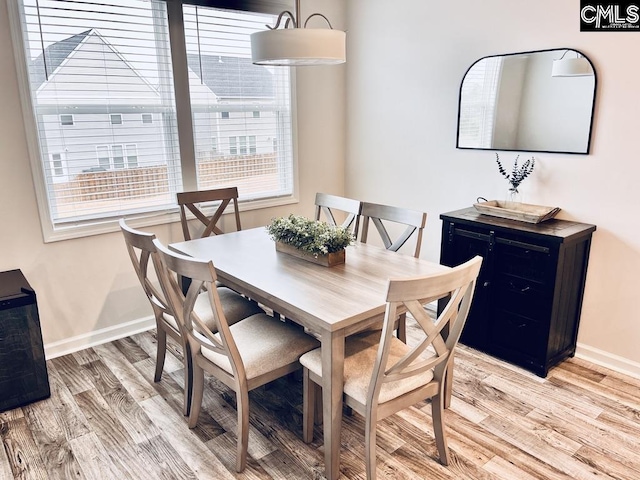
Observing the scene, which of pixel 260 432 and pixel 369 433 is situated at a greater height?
pixel 369 433

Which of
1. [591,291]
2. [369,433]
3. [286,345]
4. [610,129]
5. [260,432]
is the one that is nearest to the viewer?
[369,433]

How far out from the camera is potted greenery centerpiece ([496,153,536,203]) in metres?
2.93

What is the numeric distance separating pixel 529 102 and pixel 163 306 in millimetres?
2426

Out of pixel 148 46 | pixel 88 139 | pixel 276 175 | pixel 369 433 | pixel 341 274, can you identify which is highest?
pixel 148 46

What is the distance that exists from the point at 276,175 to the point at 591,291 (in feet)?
7.98

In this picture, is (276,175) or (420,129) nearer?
(420,129)

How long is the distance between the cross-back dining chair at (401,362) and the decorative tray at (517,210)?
3.76 ft

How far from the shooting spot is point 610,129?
2600 millimetres

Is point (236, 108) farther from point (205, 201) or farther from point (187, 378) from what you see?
point (187, 378)

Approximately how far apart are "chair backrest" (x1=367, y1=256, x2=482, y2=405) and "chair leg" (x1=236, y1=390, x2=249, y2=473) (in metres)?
0.54

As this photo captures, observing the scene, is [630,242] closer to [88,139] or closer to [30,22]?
[88,139]

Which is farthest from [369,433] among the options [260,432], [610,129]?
[610,129]

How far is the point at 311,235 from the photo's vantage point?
241cm

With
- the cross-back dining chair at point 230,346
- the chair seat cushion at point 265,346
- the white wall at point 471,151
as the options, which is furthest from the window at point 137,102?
the chair seat cushion at point 265,346
